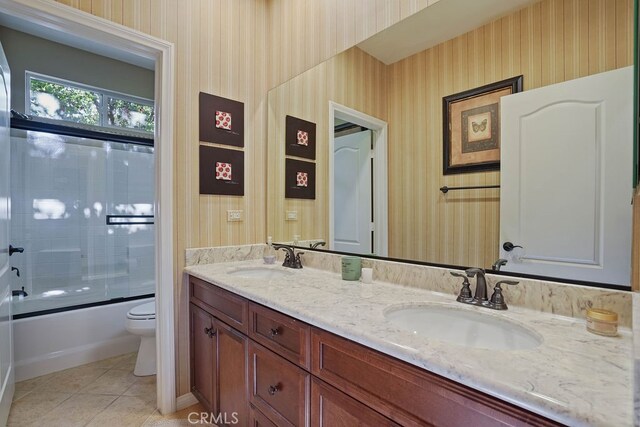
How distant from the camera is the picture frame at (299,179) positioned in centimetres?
205

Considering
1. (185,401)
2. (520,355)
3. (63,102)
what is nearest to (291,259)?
(185,401)

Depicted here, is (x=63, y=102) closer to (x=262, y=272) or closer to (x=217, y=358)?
(x=262, y=272)

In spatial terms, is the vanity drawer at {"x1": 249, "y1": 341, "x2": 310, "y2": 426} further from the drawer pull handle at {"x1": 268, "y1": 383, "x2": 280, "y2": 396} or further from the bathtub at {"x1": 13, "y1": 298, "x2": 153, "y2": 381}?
the bathtub at {"x1": 13, "y1": 298, "x2": 153, "y2": 381}

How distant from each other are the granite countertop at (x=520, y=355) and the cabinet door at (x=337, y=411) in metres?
0.19

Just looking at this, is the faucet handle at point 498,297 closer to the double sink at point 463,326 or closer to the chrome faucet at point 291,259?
the double sink at point 463,326

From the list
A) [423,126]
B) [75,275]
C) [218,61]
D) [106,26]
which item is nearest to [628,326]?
[423,126]

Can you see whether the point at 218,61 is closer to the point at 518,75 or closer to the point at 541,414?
the point at 518,75

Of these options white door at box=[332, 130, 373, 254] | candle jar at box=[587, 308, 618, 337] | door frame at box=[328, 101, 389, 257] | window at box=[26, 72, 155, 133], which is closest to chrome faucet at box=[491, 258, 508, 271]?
candle jar at box=[587, 308, 618, 337]

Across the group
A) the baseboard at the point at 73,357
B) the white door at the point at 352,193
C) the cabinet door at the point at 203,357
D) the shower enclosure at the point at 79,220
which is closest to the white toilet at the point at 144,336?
the baseboard at the point at 73,357

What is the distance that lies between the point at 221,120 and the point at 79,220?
2.07 m

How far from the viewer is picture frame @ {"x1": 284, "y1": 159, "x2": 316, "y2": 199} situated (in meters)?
2.05

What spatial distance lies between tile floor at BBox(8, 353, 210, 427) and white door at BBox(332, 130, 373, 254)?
1385 mm

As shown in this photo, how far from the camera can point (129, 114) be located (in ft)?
11.3

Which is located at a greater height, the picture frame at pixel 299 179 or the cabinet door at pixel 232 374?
the picture frame at pixel 299 179
